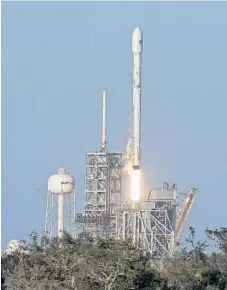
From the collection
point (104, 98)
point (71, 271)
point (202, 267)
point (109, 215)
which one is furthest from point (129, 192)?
point (71, 271)

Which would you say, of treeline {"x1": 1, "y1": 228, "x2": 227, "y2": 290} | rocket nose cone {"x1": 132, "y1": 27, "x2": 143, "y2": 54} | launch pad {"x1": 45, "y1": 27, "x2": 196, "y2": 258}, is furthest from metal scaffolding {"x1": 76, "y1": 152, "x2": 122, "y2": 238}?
treeline {"x1": 1, "y1": 228, "x2": 227, "y2": 290}

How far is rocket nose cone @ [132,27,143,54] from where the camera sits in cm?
6456

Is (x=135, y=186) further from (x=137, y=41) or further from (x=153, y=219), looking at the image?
(x=137, y=41)

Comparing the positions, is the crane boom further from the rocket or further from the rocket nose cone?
the rocket nose cone

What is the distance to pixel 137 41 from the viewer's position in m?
64.9

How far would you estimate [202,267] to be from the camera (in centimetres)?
3014

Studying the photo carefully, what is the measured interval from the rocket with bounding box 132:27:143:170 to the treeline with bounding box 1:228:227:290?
31.8 m

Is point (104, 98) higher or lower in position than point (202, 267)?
higher

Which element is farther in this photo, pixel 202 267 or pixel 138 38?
pixel 138 38

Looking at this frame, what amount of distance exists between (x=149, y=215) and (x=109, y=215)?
11.3 feet

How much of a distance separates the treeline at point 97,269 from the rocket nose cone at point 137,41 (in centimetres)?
3424

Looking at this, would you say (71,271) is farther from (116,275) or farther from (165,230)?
(165,230)

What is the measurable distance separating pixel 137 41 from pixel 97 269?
4182cm

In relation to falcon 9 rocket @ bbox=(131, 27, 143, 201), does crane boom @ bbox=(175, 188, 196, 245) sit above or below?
below
